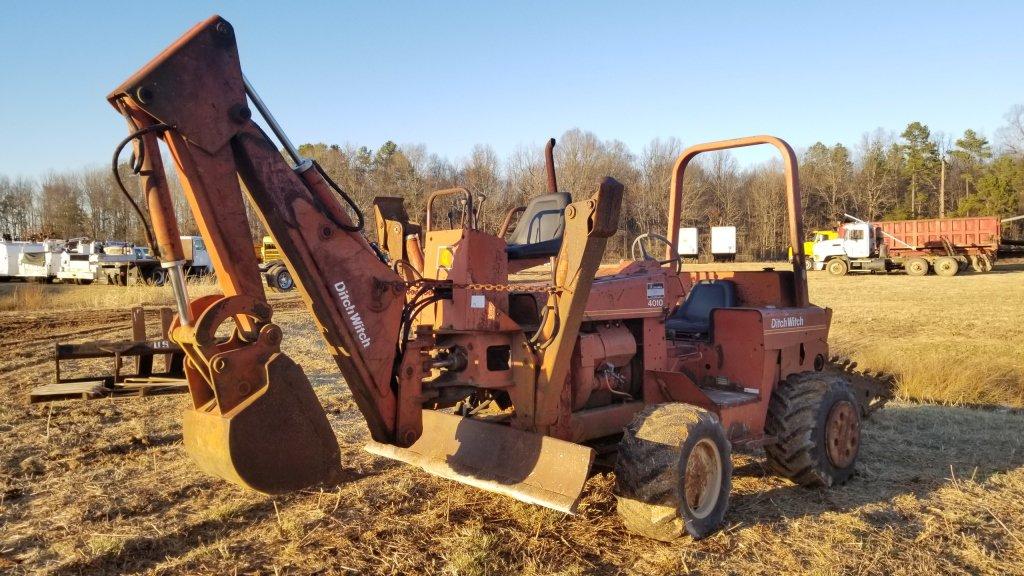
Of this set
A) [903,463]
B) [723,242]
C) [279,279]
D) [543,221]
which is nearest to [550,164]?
[543,221]

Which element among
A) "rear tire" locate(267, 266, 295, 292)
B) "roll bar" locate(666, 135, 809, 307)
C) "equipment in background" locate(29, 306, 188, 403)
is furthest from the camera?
"rear tire" locate(267, 266, 295, 292)

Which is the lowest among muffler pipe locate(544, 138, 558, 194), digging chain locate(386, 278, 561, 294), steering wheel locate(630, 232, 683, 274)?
digging chain locate(386, 278, 561, 294)

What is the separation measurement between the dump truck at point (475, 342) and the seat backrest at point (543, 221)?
0.02 m

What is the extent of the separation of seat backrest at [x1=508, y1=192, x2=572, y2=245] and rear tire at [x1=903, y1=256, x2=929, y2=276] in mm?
33337

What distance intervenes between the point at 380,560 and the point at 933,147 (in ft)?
224

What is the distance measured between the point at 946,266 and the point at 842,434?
3207cm

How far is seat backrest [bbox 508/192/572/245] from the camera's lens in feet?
19.5

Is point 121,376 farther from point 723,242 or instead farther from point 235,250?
point 723,242

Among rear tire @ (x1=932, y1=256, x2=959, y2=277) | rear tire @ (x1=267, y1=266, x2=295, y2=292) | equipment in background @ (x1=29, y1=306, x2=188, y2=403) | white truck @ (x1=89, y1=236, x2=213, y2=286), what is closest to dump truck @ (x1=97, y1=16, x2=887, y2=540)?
equipment in background @ (x1=29, y1=306, x2=188, y2=403)

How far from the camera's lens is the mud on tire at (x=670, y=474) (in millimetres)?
4348

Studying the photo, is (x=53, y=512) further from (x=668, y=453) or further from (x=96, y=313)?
(x=96, y=313)

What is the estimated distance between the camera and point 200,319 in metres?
3.45

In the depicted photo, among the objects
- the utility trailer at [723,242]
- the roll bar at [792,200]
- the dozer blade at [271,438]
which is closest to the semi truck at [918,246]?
the utility trailer at [723,242]

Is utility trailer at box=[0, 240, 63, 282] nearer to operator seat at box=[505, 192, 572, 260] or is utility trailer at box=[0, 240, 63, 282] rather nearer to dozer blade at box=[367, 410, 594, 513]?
operator seat at box=[505, 192, 572, 260]
